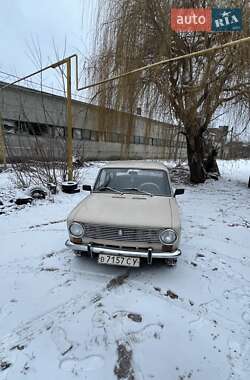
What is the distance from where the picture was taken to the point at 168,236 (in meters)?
3.26

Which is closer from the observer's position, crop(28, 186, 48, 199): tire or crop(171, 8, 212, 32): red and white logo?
crop(171, 8, 212, 32): red and white logo

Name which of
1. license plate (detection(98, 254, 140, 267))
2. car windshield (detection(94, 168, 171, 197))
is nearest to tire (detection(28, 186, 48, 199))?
car windshield (detection(94, 168, 171, 197))

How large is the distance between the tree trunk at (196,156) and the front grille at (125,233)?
7.75 meters

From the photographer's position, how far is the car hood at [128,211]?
11.0ft

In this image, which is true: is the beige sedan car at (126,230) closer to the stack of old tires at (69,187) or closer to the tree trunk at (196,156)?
the stack of old tires at (69,187)

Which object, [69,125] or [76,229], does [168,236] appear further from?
[69,125]

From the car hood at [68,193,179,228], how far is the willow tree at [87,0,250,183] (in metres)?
Result: 5.32

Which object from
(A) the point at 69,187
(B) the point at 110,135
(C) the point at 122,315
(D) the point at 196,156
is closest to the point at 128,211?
(C) the point at 122,315

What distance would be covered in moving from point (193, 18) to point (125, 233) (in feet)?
22.6

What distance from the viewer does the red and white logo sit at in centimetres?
710

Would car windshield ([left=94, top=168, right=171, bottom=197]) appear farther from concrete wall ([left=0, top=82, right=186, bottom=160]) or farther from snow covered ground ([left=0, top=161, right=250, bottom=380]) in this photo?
concrete wall ([left=0, top=82, right=186, bottom=160])

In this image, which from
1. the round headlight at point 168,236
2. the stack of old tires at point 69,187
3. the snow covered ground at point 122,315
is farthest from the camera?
the stack of old tires at point 69,187

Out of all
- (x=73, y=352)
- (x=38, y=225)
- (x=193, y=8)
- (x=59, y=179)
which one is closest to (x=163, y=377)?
(x=73, y=352)

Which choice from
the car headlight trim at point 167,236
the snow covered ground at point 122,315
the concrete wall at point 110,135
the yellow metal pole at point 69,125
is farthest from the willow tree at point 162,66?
the car headlight trim at point 167,236
